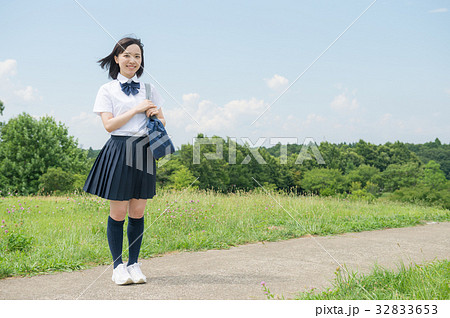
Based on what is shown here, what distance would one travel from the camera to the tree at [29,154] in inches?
1185

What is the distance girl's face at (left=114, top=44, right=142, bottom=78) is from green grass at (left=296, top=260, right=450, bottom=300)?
233 cm

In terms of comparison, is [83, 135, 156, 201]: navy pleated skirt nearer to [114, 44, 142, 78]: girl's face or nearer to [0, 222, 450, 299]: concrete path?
[114, 44, 142, 78]: girl's face

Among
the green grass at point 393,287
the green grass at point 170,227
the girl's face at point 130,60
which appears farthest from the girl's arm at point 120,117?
the green grass at point 393,287

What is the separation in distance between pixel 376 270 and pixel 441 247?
2.66 metres

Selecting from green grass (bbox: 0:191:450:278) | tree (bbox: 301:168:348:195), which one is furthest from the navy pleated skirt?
tree (bbox: 301:168:348:195)

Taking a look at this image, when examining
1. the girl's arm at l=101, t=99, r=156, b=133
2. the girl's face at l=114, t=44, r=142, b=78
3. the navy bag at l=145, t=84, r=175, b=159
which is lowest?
the navy bag at l=145, t=84, r=175, b=159

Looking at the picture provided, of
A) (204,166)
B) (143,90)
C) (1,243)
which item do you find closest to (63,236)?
(1,243)

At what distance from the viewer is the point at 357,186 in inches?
1470

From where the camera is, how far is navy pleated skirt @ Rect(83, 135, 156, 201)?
3109mm

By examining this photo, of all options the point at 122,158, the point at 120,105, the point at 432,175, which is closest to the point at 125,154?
the point at 122,158

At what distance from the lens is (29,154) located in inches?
1212

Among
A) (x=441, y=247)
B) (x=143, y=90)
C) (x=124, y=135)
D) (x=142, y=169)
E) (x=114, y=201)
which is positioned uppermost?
(x=143, y=90)

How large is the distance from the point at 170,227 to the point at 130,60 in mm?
3298
